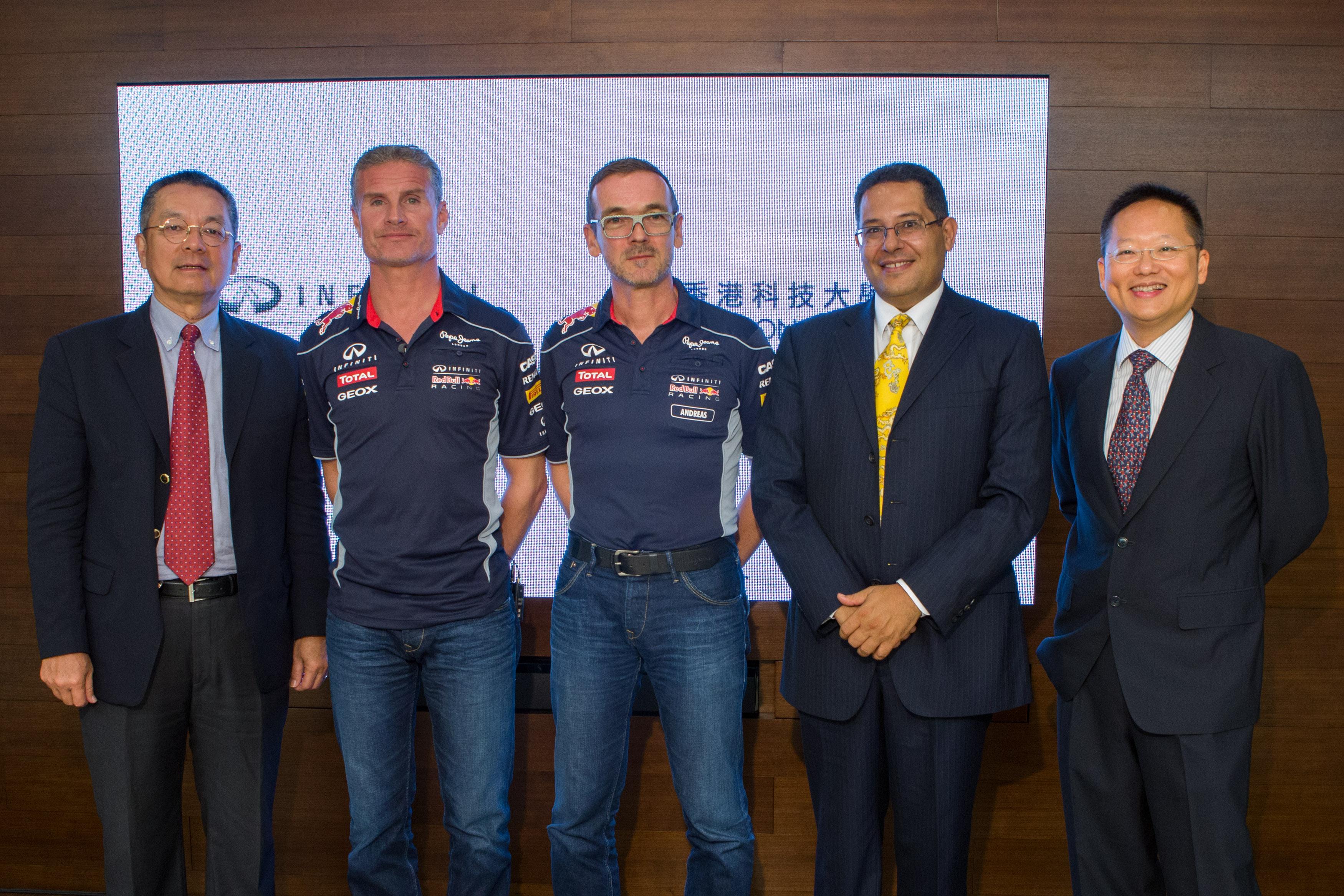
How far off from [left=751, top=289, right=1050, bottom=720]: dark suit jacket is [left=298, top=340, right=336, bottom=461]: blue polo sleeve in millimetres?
1087

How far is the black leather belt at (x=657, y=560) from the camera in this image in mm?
2074

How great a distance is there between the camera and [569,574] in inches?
85.7

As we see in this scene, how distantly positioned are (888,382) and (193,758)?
1.87m

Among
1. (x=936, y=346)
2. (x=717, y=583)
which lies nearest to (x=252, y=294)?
(x=717, y=583)

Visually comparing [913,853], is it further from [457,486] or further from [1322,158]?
[1322,158]

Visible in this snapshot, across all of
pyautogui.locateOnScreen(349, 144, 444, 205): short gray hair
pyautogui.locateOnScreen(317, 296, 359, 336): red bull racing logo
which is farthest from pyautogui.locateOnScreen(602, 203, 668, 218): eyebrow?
pyautogui.locateOnScreen(317, 296, 359, 336): red bull racing logo

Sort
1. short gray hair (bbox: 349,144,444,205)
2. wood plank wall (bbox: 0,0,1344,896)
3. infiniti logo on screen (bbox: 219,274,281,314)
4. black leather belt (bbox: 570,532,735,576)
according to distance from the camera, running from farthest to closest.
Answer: infiniti logo on screen (bbox: 219,274,281,314), wood plank wall (bbox: 0,0,1344,896), short gray hair (bbox: 349,144,444,205), black leather belt (bbox: 570,532,735,576)

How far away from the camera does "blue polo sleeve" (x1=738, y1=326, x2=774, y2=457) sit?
220 cm

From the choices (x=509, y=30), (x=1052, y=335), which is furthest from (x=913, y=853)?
(x=509, y=30)

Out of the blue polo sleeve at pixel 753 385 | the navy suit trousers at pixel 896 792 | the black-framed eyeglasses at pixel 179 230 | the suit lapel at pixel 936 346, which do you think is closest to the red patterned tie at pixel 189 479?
the black-framed eyeglasses at pixel 179 230

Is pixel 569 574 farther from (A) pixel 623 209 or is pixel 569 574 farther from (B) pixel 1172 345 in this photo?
(B) pixel 1172 345

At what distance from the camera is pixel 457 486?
2105 mm

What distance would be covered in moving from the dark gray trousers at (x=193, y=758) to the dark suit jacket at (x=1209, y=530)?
194 cm

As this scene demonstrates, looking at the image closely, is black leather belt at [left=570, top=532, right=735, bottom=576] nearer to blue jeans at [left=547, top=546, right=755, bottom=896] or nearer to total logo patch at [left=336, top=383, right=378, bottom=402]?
blue jeans at [left=547, top=546, right=755, bottom=896]
